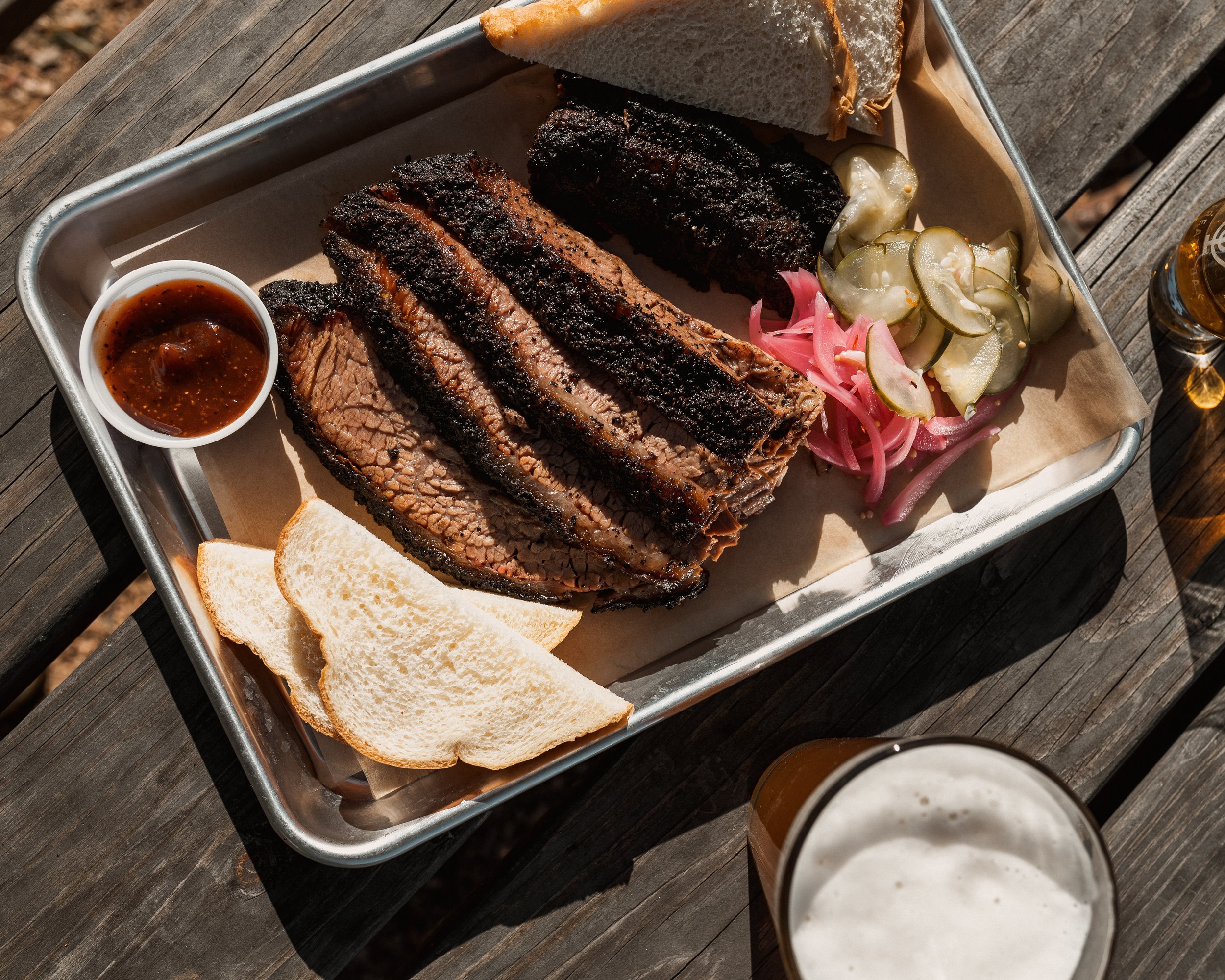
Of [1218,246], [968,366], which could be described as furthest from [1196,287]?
[968,366]

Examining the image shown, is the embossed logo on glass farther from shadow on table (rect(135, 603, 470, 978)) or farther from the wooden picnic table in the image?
shadow on table (rect(135, 603, 470, 978))


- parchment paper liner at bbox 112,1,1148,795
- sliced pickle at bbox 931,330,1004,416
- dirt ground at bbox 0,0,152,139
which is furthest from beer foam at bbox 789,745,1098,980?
dirt ground at bbox 0,0,152,139

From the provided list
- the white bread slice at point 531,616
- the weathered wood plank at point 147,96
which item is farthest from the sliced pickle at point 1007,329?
the white bread slice at point 531,616

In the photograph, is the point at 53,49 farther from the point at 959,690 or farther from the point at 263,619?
the point at 959,690

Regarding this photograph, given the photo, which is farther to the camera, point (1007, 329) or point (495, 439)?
point (1007, 329)

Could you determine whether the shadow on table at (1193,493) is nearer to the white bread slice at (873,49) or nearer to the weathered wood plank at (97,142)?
the white bread slice at (873,49)

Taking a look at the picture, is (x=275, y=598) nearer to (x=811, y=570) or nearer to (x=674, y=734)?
(x=674, y=734)
